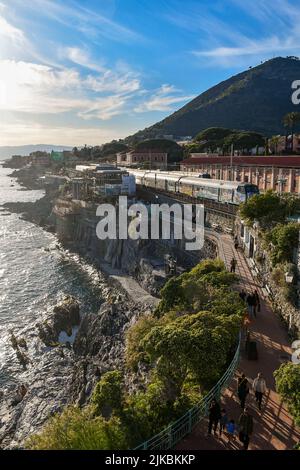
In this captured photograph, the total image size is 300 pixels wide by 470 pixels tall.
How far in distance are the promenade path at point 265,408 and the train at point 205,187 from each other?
62.7 ft

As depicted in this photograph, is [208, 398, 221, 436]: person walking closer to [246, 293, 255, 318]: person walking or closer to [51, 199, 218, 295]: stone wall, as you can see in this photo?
[246, 293, 255, 318]: person walking

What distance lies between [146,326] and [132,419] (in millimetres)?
7586

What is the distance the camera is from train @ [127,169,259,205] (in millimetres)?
36750

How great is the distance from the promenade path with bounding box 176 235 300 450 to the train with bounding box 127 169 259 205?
19.1m

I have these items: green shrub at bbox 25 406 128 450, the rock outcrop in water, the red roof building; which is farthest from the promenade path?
the red roof building

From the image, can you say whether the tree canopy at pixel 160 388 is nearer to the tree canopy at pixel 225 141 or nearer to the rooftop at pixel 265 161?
the rooftop at pixel 265 161

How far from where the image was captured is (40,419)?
20.1 metres

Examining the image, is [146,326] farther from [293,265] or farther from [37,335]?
[37,335]

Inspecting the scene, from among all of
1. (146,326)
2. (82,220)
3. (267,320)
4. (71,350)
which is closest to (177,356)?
(146,326)

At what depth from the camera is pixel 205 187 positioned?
44344mm

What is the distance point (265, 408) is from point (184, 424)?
9.72 ft

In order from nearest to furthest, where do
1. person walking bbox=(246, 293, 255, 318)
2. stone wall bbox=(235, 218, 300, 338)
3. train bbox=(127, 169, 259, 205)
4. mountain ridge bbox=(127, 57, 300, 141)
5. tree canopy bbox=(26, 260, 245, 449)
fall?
tree canopy bbox=(26, 260, 245, 449)
stone wall bbox=(235, 218, 300, 338)
person walking bbox=(246, 293, 255, 318)
train bbox=(127, 169, 259, 205)
mountain ridge bbox=(127, 57, 300, 141)

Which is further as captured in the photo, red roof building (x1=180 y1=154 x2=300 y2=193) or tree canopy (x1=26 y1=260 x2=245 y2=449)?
red roof building (x1=180 y1=154 x2=300 y2=193)
